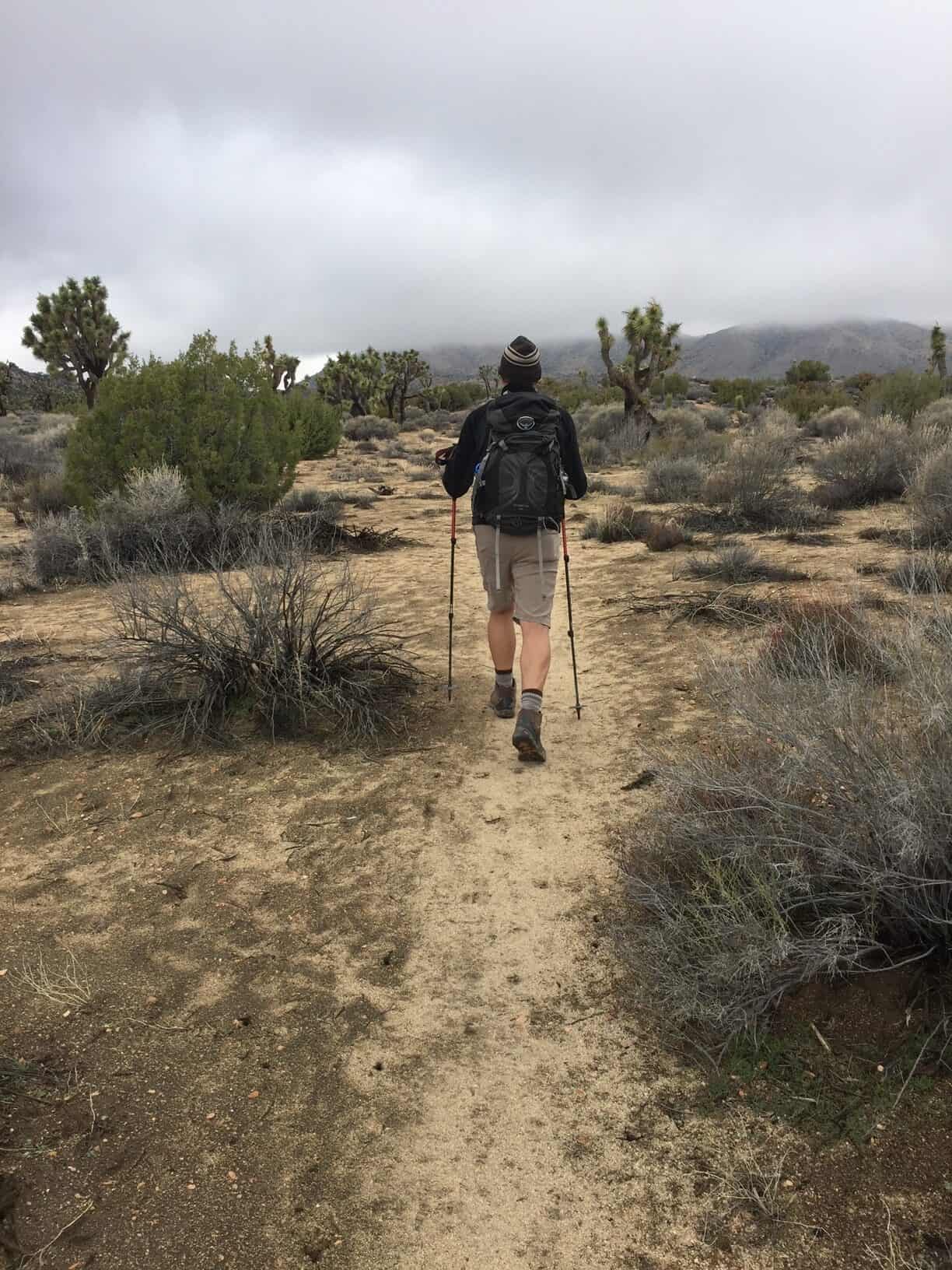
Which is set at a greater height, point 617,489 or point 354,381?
point 354,381

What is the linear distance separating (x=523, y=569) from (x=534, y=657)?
517 millimetres

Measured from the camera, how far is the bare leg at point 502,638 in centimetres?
505

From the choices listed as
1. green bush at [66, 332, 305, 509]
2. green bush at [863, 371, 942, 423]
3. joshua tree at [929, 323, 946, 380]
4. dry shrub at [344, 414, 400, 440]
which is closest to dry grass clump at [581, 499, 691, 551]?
green bush at [66, 332, 305, 509]

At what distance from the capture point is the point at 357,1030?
9.03 ft

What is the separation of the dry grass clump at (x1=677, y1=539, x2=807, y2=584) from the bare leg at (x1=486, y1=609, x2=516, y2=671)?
148 inches

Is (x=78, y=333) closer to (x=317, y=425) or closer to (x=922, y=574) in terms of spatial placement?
(x=317, y=425)

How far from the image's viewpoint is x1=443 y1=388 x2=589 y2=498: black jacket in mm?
4695

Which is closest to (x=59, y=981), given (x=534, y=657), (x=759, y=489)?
(x=534, y=657)

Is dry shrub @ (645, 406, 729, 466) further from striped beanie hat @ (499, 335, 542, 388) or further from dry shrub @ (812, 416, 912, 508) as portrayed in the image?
striped beanie hat @ (499, 335, 542, 388)

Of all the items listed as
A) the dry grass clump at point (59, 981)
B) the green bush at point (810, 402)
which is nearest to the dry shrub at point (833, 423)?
the green bush at point (810, 402)

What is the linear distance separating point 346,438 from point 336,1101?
33.2m

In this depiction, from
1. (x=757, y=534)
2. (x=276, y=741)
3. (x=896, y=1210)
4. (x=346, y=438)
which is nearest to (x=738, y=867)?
(x=896, y=1210)

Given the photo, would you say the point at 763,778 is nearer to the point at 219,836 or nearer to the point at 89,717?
the point at 219,836

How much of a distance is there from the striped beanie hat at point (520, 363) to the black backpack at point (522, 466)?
0.35ft
